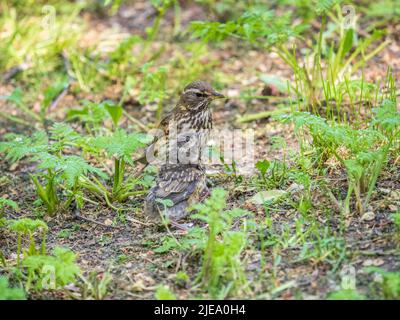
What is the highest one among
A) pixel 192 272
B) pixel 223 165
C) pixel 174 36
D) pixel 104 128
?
pixel 174 36

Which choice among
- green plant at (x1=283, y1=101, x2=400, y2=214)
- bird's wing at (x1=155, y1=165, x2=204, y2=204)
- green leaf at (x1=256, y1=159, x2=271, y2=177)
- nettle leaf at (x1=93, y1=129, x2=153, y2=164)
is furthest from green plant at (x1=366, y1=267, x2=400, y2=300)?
nettle leaf at (x1=93, y1=129, x2=153, y2=164)

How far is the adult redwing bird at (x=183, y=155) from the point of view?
231 inches

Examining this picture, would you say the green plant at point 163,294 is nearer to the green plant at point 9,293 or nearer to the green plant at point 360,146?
the green plant at point 9,293

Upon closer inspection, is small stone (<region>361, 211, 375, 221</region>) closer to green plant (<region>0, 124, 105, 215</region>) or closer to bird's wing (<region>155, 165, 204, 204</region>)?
bird's wing (<region>155, 165, 204, 204</region>)

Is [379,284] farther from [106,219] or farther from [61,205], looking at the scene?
[61,205]

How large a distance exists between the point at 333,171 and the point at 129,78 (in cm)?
364

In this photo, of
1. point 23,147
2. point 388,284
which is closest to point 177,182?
point 23,147

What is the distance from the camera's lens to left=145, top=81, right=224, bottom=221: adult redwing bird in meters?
5.86

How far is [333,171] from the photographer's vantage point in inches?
233

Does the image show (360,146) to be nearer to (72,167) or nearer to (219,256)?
(219,256)

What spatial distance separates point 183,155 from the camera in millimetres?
6328

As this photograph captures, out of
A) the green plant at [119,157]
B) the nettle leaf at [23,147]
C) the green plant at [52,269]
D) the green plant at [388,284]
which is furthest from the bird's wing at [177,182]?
the green plant at [388,284]
